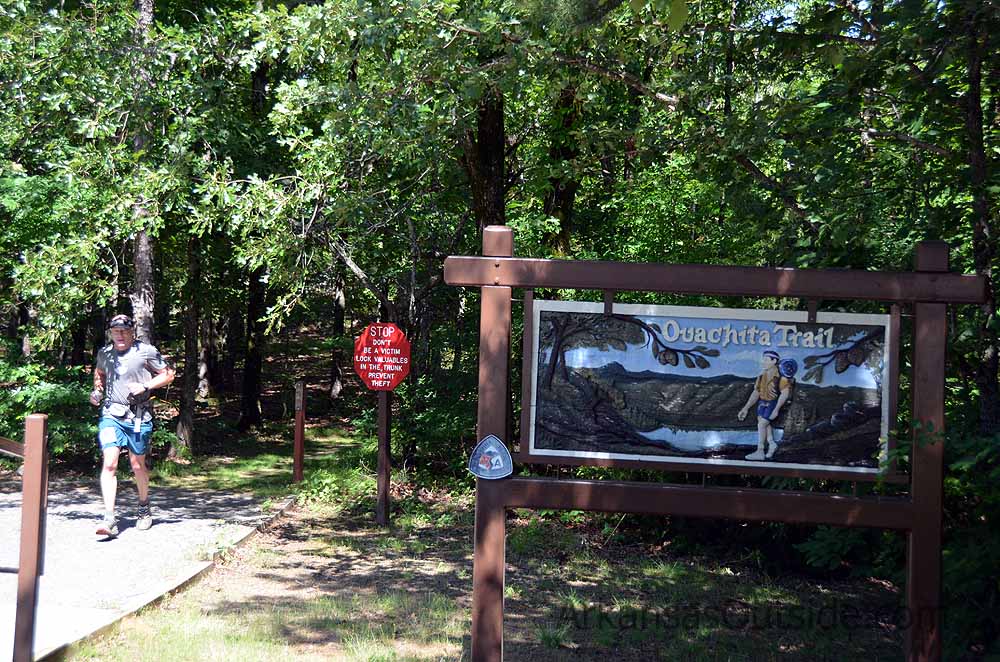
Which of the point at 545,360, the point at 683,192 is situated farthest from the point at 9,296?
the point at 545,360

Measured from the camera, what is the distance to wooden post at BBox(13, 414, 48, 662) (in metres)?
4.77

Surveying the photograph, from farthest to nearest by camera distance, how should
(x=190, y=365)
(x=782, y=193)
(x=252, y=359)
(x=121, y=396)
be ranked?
(x=252, y=359) < (x=190, y=365) < (x=121, y=396) < (x=782, y=193)

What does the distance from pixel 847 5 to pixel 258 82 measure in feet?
37.2

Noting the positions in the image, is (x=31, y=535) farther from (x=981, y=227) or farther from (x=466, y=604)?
(x=981, y=227)

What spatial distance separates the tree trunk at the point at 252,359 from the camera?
19.6 m

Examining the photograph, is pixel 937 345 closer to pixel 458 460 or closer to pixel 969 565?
pixel 969 565

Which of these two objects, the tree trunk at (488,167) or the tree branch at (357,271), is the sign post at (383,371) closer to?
the tree branch at (357,271)

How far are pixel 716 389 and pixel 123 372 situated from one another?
5.37m

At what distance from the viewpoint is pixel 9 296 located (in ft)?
43.3

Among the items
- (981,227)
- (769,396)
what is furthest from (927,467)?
(981,227)

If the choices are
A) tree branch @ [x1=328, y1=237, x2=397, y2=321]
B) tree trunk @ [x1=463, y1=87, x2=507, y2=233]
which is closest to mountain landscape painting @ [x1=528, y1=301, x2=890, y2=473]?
tree trunk @ [x1=463, y1=87, x2=507, y2=233]

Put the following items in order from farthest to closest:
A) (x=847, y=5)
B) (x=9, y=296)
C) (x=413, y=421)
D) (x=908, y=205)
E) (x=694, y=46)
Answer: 1. (x=9, y=296)
2. (x=413, y=421)
3. (x=694, y=46)
4. (x=847, y=5)
5. (x=908, y=205)

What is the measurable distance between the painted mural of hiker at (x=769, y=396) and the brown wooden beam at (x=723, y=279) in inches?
14.2

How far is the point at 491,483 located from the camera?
4.98 metres
